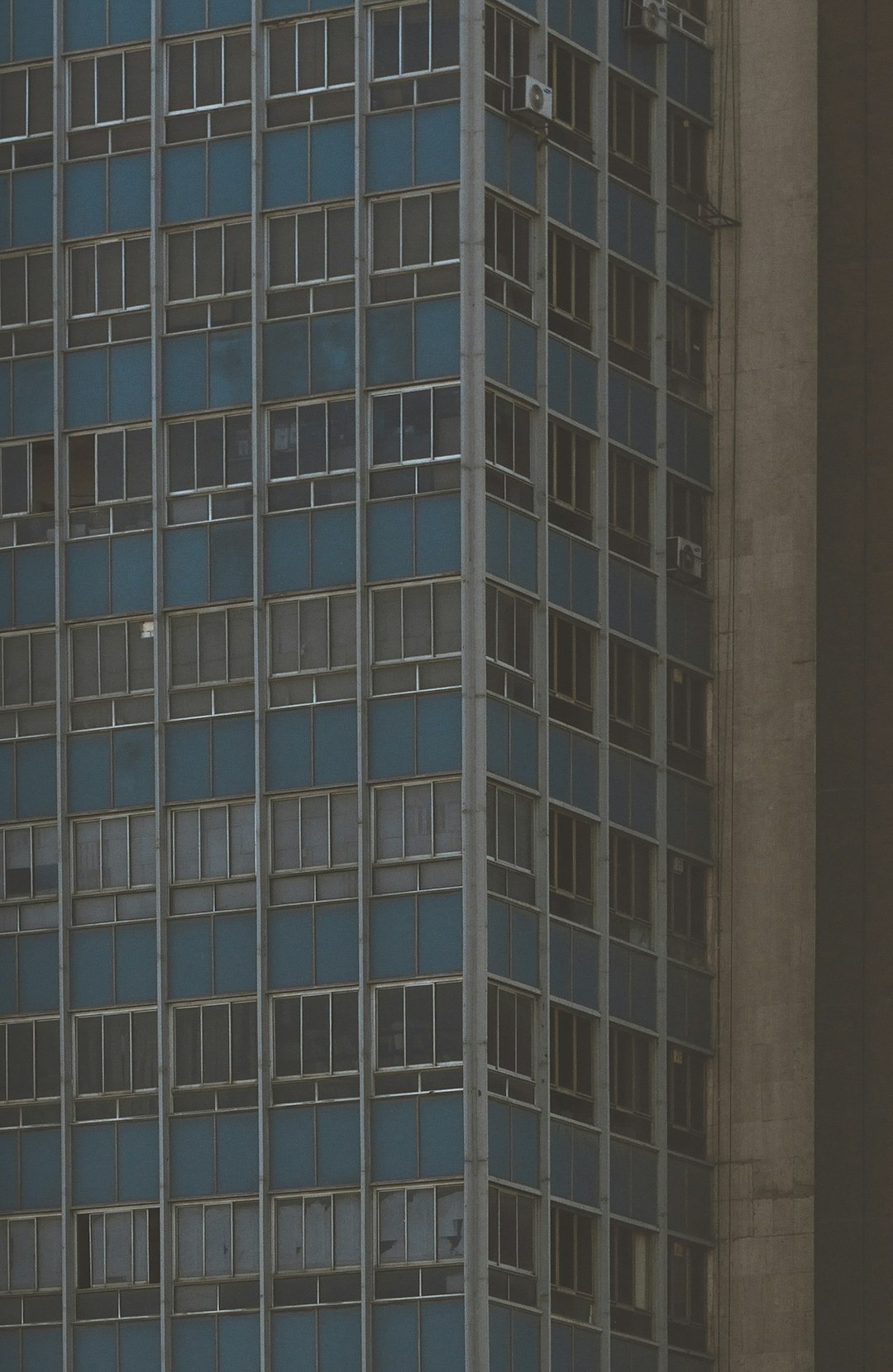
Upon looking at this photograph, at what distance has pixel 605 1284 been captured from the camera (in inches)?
3174

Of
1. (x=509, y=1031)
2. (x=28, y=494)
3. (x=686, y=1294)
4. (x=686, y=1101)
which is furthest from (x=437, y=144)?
(x=686, y=1294)

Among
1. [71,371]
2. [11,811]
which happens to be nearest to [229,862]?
[11,811]

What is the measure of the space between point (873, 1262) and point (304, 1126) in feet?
42.9

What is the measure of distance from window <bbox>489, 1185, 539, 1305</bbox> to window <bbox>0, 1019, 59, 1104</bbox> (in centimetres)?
1022

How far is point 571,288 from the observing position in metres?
84.4

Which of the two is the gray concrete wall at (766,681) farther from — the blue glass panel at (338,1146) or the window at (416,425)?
the blue glass panel at (338,1146)

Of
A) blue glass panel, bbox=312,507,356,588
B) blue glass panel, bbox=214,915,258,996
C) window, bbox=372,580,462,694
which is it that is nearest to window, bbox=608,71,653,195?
blue glass panel, bbox=312,507,356,588

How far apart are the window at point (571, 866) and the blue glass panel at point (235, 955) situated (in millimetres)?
6316

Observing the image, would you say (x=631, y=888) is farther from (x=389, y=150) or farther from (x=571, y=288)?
(x=389, y=150)

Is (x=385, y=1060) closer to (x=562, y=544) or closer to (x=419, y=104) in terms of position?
(x=562, y=544)

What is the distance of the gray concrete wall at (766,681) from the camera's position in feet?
278

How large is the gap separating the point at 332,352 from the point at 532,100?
686 centimetres

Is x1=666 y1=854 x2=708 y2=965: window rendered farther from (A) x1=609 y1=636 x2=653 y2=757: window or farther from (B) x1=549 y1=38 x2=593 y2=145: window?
(B) x1=549 y1=38 x2=593 y2=145: window

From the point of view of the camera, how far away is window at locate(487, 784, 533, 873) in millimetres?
79312
